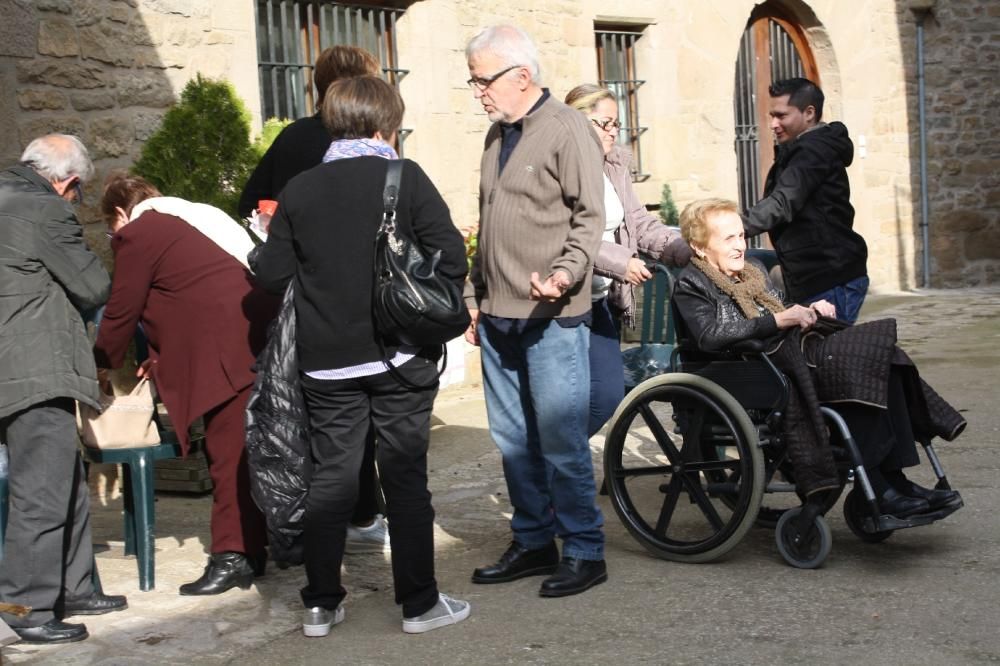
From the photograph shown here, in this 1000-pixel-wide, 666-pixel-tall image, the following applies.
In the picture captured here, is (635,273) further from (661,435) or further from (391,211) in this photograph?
(391,211)

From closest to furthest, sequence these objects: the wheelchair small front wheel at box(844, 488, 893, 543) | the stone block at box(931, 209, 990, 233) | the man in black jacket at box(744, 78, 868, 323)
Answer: the wheelchair small front wheel at box(844, 488, 893, 543) → the man in black jacket at box(744, 78, 868, 323) → the stone block at box(931, 209, 990, 233)

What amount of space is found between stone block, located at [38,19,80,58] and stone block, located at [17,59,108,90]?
0.16 feet

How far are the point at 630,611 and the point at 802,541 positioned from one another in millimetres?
684

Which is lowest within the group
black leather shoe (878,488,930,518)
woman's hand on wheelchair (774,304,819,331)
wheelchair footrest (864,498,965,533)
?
wheelchair footrest (864,498,965,533)

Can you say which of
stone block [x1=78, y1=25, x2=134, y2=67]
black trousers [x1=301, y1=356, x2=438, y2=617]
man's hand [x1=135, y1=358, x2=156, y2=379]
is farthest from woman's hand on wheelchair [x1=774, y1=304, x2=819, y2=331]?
stone block [x1=78, y1=25, x2=134, y2=67]

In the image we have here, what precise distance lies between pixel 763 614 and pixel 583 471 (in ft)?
2.35

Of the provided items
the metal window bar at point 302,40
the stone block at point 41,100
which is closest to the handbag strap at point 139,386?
the stone block at point 41,100

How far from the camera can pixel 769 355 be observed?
15.2 feet

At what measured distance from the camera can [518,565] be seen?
454 cm

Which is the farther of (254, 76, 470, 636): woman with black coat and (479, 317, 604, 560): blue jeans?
(479, 317, 604, 560): blue jeans

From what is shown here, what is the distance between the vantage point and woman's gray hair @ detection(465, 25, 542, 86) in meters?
4.21

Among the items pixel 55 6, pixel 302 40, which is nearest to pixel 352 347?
pixel 55 6

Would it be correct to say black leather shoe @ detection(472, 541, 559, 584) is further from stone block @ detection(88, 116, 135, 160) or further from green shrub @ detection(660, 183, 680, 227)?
green shrub @ detection(660, 183, 680, 227)

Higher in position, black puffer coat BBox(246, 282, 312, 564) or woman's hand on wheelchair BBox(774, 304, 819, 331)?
woman's hand on wheelchair BBox(774, 304, 819, 331)
